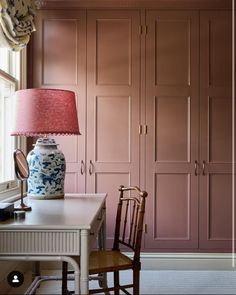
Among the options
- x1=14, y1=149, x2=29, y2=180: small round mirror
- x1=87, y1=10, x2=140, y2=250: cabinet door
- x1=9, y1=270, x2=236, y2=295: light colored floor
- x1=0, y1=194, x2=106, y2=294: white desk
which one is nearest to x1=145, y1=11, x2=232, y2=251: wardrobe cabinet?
x1=87, y1=10, x2=140, y2=250: cabinet door

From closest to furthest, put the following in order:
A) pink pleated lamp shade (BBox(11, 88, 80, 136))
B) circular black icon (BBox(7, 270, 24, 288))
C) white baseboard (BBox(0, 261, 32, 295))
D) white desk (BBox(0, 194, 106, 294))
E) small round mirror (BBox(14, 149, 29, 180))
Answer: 1. white desk (BBox(0, 194, 106, 294))
2. small round mirror (BBox(14, 149, 29, 180))
3. pink pleated lamp shade (BBox(11, 88, 80, 136))
4. white baseboard (BBox(0, 261, 32, 295))
5. circular black icon (BBox(7, 270, 24, 288))

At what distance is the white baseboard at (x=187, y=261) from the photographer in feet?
10.4

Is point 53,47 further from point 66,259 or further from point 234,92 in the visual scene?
point 66,259

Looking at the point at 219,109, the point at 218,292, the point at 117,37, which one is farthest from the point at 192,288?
the point at 117,37

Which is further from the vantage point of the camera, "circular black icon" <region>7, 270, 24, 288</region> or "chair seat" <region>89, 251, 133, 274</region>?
"circular black icon" <region>7, 270, 24, 288</region>

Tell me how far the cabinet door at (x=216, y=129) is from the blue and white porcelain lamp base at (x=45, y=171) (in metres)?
1.45

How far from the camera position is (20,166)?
1966mm

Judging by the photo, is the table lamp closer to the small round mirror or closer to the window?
the small round mirror

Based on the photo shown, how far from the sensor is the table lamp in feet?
7.06

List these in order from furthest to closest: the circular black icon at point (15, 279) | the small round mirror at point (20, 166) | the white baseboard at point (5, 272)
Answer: the circular black icon at point (15, 279) → the white baseboard at point (5, 272) → the small round mirror at point (20, 166)

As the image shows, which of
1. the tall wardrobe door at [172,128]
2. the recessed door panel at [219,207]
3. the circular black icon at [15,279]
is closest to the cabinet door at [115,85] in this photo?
the tall wardrobe door at [172,128]

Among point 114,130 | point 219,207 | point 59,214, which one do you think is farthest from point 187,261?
point 59,214

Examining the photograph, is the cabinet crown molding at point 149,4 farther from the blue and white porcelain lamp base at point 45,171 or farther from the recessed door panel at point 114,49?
the blue and white porcelain lamp base at point 45,171

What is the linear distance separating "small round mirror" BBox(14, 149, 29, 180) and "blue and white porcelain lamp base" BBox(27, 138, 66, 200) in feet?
0.50
